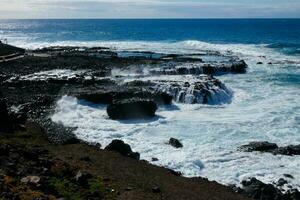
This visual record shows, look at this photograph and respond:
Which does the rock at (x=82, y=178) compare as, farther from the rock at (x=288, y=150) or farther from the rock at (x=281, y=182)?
the rock at (x=288, y=150)

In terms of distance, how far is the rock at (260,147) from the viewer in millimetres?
27703

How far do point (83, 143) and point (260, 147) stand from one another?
9.72m

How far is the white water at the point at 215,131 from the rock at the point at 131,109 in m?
0.75

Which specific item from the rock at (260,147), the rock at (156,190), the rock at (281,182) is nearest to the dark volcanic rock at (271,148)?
the rock at (260,147)

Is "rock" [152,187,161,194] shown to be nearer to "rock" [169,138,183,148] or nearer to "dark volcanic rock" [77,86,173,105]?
"rock" [169,138,183,148]

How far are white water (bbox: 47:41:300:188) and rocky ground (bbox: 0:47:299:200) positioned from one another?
1249 millimetres

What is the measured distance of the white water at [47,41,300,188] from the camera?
24.8 metres

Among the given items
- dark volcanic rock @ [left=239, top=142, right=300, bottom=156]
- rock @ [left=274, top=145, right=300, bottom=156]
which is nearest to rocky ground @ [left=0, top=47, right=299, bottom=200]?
dark volcanic rock @ [left=239, top=142, right=300, bottom=156]

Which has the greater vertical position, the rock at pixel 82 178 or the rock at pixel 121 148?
the rock at pixel 82 178

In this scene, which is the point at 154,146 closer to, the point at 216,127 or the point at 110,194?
the point at 216,127

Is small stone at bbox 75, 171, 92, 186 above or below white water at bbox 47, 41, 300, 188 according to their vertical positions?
above

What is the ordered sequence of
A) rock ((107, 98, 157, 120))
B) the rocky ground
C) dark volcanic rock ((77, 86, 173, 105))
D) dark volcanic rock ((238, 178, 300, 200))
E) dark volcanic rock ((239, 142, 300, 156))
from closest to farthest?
the rocky ground → dark volcanic rock ((238, 178, 300, 200)) → dark volcanic rock ((239, 142, 300, 156)) → rock ((107, 98, 157, 120)) → dark volcanic rock ((77, 86, 173, 105))

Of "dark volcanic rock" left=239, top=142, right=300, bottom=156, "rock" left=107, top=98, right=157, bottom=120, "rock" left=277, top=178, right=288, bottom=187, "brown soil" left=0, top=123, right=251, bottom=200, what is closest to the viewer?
"brown soil" left=0, top=123, right=251, bottom=200

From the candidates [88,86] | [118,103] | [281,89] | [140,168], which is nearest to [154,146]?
[140,168]
